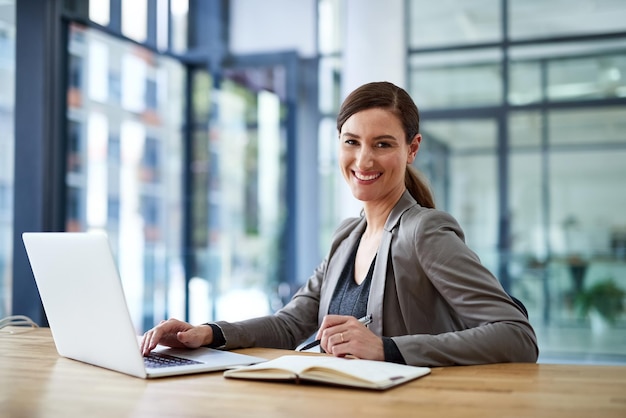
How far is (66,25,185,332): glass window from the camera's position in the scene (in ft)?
17.3

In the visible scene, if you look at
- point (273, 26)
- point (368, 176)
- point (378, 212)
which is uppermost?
point (273, 26)

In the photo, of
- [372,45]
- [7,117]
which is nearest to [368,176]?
[7,117]

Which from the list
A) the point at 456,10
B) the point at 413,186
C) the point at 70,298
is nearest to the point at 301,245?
the point at 456,10

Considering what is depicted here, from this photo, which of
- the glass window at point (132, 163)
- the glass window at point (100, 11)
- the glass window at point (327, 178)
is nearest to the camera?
the glass window at point (100, 11)

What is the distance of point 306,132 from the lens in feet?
21.2

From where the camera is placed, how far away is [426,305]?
6.88 feet

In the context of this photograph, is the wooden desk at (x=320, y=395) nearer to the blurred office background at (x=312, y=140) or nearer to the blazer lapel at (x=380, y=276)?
the blazer lapel at (x=380, y=276)

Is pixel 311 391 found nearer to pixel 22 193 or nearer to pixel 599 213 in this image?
pixel 22 193

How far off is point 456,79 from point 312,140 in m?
1.28

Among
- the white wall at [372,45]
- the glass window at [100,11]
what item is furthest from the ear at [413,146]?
the glass window at [100,11]

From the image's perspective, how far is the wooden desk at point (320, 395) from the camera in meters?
1.34

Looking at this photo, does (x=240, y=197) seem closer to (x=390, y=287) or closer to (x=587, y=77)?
(x=587, y=77)

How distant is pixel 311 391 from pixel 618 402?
1.82 ft

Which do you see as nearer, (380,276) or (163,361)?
(163,361)
